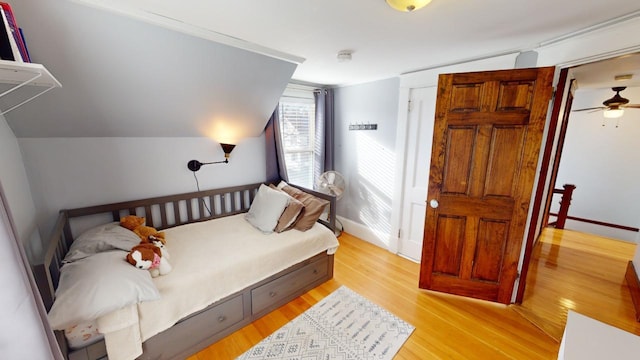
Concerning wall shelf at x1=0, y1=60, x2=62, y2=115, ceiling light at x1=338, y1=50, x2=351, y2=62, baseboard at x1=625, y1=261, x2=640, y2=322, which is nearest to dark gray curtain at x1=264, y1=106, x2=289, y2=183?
ceiling light at x1=338, y1=50, x2=351, y2=62

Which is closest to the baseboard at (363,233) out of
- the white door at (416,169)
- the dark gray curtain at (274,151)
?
the white door at (416,169)

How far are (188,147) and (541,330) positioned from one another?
11.6 ft

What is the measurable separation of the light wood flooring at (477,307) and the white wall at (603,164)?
5.63 ft

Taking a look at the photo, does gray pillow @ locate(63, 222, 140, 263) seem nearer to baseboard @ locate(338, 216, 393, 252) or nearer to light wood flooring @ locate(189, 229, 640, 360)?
light wood flooring @ locate(189, 229, 640, 360)

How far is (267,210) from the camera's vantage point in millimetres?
2396

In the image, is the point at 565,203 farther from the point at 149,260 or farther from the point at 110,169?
the point at 110,169

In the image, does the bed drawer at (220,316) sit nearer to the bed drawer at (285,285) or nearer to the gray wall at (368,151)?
the bed drawer at (285,285)

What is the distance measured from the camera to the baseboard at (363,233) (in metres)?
3.22

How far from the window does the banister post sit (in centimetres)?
390

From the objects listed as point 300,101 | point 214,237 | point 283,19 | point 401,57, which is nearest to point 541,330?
point 401,57

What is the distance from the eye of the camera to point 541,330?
6.04ft

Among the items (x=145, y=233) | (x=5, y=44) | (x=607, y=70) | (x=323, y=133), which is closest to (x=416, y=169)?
(x=323, y=133)

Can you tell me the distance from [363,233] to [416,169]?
4.13 ft

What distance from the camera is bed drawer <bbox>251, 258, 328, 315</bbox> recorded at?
1922 mm
